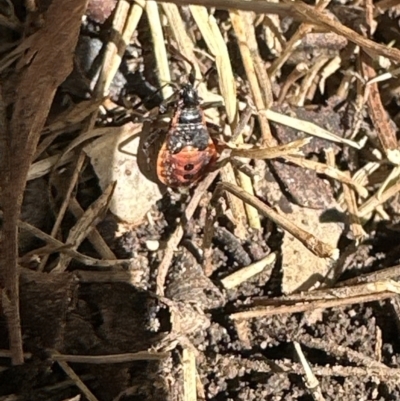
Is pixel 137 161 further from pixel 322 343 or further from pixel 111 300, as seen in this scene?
pixel 322 343

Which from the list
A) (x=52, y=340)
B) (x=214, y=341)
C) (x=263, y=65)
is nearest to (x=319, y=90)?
(x=263, y=65)

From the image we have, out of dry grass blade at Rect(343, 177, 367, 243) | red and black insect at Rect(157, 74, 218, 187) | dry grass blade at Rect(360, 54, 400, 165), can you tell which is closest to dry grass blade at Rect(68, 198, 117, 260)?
red and black insect at Rect(157, 74, 218, 187)

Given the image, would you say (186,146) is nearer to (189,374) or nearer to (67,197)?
(67,197)

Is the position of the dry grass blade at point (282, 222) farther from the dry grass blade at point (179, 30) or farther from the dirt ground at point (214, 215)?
the dry grass blade at point (179, 30)

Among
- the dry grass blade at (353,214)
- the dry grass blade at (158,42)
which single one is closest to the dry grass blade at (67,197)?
the dry grass blade at (158,42)

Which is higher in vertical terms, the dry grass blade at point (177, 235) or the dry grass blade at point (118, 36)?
the dry grass blade at point (118, 36)

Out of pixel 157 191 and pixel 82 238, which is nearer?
pixel 82 238

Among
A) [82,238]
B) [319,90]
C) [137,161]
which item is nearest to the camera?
[82,238]
